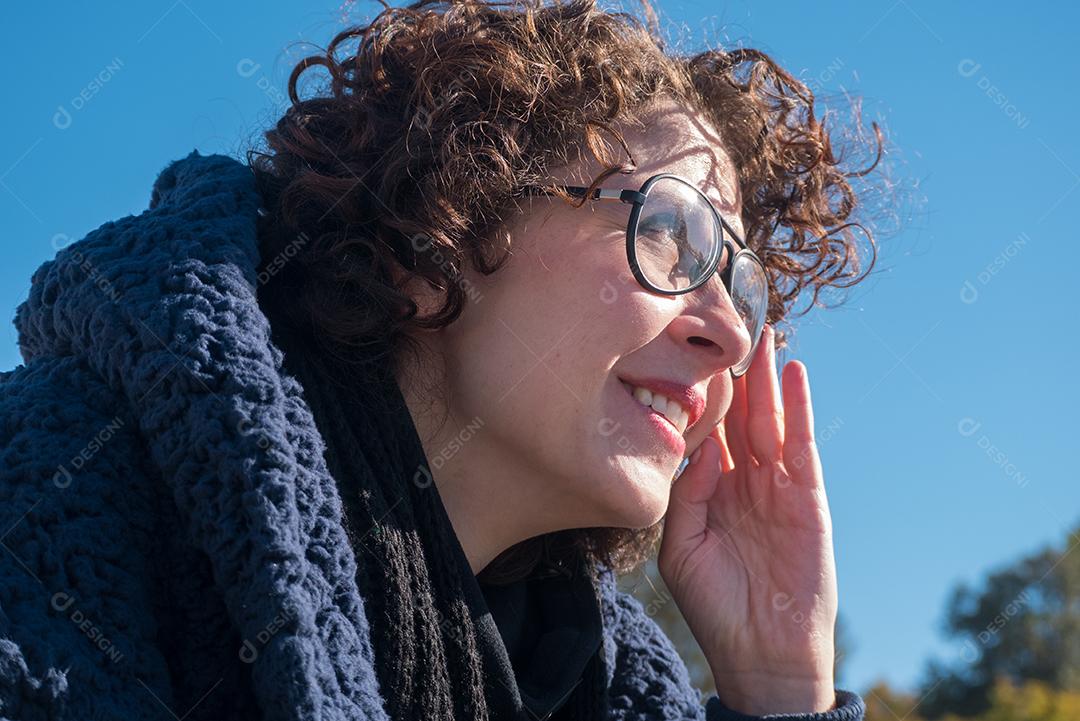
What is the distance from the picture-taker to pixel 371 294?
2.58m

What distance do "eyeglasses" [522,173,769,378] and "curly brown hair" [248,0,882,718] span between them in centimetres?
11

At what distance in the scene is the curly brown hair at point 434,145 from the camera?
103 inches

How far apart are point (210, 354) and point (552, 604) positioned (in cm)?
145

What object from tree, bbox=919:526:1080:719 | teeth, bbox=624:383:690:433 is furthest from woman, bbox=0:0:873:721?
tree, bbox=919:526:1080:719

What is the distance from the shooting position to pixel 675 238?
277 cm

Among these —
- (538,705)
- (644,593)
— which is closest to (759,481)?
(538,705)

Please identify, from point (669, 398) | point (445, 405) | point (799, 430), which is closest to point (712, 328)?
point (669, 398)

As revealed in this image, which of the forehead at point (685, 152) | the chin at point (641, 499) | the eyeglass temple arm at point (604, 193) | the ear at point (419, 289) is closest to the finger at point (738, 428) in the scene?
the forehead at point (685, 152)

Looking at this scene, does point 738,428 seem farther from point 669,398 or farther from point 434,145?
point 434,145

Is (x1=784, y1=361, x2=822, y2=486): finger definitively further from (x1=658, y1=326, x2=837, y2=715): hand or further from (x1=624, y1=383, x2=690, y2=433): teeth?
(x1=624, y1=383, x2=690, y2=433): teeth

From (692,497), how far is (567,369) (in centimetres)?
114

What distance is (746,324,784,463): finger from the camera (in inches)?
137

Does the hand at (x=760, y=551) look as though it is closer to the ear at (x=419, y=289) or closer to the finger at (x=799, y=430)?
the finger at (x=799, y=430)

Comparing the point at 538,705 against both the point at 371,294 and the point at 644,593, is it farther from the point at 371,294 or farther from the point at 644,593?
the point at 644,593
